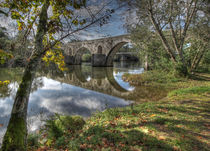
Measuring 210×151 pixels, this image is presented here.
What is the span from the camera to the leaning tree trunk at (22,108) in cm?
220

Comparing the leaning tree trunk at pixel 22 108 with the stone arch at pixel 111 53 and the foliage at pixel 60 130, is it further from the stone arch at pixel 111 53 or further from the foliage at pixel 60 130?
the stone arch at pixel 111 53

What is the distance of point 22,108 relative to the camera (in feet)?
7.82

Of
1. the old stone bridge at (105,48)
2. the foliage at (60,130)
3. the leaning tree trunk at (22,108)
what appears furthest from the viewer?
the old stone bridge at (105,48)

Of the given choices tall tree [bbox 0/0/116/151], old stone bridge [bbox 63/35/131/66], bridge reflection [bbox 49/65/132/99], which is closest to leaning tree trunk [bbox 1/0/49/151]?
tall tree [bbox 0/0/116/151]

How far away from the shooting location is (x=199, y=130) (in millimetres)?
2885

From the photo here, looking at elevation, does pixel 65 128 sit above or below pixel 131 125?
below

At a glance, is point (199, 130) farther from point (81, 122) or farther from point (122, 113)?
point (81, 122)

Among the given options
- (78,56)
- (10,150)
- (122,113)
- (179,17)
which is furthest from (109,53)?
(10,150)

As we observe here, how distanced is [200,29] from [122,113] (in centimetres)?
1111

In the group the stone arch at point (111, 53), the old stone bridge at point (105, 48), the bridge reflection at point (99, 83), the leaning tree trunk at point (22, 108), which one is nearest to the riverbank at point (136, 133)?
the leaning tree trunk at point (22, 108)

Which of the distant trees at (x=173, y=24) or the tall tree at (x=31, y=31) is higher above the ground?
the distant trees at (x=173, y=24)

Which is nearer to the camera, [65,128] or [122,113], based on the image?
[65,128]

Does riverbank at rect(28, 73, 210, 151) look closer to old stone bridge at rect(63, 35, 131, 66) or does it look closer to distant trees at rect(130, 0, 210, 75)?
distant trees at rect(130, 0, 210, 75)

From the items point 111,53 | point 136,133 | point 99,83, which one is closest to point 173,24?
point 99,83
